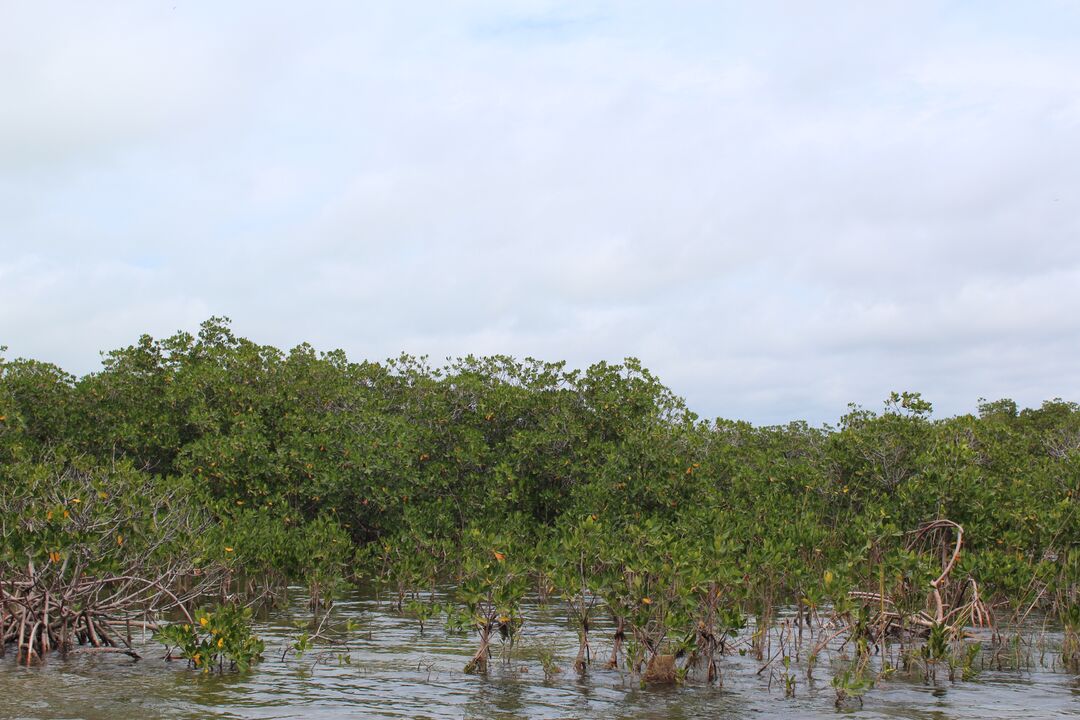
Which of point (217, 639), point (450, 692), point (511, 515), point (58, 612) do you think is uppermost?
point (511, 515)

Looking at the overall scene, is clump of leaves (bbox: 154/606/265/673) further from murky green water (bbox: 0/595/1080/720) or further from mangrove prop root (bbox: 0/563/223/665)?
mangrove prop root (bbox: 0/563/223/665)

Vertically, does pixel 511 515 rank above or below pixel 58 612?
above

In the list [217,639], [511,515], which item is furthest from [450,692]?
[511,515]

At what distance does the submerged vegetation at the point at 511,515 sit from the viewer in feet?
38.9

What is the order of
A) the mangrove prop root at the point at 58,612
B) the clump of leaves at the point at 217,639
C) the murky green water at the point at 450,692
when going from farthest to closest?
the mangrove prop root at the point at 58,612 → the clump of leaves at the point at 217,639 → the murky green water at the point at 450,692

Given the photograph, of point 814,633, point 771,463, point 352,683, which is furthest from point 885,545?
point 352,683

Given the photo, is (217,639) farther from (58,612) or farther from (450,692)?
(450,692)

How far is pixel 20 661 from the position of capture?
464 inches

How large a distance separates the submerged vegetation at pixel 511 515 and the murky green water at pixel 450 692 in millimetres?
337

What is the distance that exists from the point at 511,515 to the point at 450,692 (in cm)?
1012

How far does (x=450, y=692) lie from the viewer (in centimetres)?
1127

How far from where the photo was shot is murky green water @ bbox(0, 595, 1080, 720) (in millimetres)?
10250

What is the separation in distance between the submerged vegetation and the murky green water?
34 centimetres

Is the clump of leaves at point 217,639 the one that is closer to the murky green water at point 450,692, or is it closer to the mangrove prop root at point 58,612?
the murky green water at point 450,692
